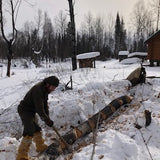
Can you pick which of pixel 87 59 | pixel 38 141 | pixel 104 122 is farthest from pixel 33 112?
pixel 87 59

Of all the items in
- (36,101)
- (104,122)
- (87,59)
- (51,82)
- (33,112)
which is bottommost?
(104,122)

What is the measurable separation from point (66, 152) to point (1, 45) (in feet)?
149

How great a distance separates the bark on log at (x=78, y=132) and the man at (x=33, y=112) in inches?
12.5

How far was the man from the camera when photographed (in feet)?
11.1

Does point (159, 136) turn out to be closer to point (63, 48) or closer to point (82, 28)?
point (63, 48)

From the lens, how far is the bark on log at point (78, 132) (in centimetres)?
356

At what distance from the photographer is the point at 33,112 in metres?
3.71

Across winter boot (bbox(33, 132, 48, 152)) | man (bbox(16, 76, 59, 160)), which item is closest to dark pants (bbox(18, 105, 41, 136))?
man (bbox(16, 76, 59, 160))

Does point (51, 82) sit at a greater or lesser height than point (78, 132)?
greater

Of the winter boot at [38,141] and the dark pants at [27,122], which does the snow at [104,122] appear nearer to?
the winter boot at [38,141]

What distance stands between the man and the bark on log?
32 cm

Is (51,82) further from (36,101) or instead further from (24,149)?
(24,149)

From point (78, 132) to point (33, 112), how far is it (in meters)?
1.15

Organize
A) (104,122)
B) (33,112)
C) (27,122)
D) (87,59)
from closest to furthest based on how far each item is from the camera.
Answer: (27,122) < (33,112) < (104,122) < (87,59)
